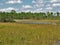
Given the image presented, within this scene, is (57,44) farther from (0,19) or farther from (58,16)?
(58,16)

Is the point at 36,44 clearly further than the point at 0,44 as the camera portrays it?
Yes

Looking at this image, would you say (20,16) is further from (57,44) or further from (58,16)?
(57,44)

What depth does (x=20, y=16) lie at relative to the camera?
18525cm

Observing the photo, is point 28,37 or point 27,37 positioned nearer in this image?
point 27,37

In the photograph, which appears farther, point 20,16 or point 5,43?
point 20,16

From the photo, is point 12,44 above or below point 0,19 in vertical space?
above

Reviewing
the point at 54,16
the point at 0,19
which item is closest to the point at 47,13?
the point at 54,16

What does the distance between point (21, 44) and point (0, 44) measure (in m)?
2.39

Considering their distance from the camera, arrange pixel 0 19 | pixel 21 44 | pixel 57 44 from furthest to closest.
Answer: pixel 0 19
pixel 57 44
pixel 21 44

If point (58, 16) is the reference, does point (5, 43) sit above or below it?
above

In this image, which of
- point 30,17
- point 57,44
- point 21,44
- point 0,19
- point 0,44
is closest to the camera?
point 0,44

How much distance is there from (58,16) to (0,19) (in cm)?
9962

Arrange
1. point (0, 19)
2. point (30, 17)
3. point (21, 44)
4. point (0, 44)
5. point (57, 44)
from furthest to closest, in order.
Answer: point (30, 17)
point (0, 19)
point (57, 44)
point (21, 44)
point (0, 44)

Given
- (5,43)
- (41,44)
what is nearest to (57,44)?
(41,44)
